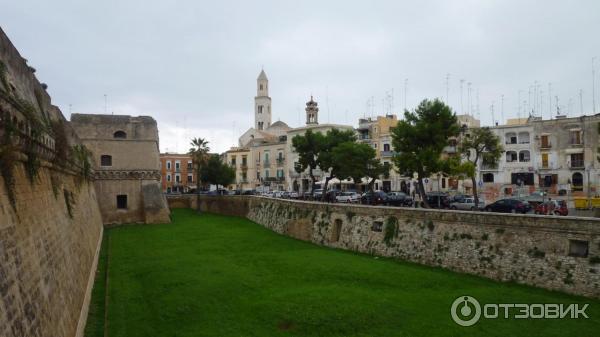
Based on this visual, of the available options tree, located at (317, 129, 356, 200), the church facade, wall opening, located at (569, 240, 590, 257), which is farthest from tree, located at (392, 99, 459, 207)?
the church facade

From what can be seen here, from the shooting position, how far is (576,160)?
43.6m

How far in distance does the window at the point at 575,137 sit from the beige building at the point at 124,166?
3837cm

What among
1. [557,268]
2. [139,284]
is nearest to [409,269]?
[557,268]

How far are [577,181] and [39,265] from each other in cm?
4697

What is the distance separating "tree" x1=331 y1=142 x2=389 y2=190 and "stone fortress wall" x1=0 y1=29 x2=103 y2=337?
30.7m

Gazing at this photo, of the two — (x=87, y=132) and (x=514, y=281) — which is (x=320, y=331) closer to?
(x=514, y=281)

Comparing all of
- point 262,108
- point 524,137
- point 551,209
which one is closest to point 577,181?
point 524,137

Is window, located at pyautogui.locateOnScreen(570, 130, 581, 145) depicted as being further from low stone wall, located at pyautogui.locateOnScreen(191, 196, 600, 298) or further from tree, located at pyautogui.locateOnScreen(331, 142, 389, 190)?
low stone wall, located at pyautogui.locateOnScreen(191, 196, 600, 298)

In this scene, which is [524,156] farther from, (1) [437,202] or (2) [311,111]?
(2) [311,111]

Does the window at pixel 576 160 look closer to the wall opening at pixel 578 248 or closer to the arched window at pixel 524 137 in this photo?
the arched window at pixel 524 137

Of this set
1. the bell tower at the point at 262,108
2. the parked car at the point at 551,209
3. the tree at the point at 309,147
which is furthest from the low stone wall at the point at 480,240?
the bell tower at the point at 262,108

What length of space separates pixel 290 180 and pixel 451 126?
39.7m

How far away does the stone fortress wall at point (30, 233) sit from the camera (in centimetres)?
A: 696

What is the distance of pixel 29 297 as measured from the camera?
7383 millimetres
